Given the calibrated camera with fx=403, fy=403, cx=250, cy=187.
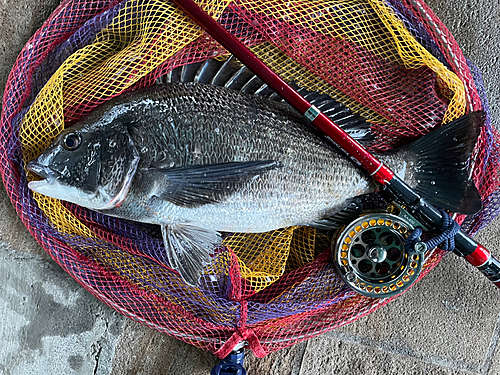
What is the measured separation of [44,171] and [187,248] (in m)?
0.62

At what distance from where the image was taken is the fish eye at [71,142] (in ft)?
4.96

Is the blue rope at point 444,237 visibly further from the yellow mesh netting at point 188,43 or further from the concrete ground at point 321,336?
the concrete ground at point 321,336

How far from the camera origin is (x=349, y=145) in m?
1.68

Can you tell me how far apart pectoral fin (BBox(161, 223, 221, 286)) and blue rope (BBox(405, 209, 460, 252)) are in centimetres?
88

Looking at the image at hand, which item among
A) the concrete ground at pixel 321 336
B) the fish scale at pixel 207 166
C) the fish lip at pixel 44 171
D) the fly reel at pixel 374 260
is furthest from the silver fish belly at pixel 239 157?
the concrete ground at pixel 321 336

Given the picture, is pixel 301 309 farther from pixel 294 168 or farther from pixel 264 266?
pixel 294 168

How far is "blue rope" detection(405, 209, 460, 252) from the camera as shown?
5.53ft

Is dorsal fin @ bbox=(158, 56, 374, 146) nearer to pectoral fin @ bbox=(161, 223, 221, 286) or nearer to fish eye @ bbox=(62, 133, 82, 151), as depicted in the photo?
fish eye @ bbox=(62, 133, 82, 151)

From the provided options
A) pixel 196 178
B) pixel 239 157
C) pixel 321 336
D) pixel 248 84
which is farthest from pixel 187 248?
pixel 321 336

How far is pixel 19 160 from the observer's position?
65.8 inches

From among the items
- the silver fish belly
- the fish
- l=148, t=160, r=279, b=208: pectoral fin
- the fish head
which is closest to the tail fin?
the fish

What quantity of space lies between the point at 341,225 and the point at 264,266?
1.32ft

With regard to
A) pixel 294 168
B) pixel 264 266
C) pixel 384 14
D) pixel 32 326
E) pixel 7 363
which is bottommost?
pixel 7 363

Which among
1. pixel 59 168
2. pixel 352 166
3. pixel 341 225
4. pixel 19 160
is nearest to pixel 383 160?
pixel 352 166
